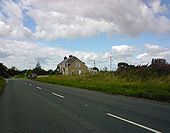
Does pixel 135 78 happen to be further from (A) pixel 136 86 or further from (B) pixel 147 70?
(A) pixel 136 86

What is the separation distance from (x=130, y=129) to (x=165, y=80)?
20.5 metres

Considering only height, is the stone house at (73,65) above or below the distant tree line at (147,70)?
above

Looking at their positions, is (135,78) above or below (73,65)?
below

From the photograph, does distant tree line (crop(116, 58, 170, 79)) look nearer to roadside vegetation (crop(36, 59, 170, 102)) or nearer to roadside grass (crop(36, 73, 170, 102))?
roadside vegetation (crop(36, 59, 170, 102))

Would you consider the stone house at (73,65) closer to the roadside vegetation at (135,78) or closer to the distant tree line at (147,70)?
the roadside vegetation at (135,78)

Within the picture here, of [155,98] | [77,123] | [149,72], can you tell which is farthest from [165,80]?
[77,123]

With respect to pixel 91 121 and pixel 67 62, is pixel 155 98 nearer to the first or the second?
pixel 91 121

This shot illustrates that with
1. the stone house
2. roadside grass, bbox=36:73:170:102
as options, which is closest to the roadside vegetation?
roadside grass, bbox=36:73:170:102

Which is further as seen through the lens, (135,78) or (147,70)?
(135,78)

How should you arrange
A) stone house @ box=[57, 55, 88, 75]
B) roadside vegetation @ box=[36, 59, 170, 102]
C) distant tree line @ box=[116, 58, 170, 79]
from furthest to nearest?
stone house @ box=[57, 55, 88, 75]
distant tree line @ box=[116, 58, 170, 79]
roadside vegetation @ box=[36, 59, 170, 102]

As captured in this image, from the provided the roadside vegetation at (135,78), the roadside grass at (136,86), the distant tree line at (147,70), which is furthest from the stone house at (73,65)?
the distant tree line at (147,70)

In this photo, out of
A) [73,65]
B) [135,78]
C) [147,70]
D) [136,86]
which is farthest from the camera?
[73,65]

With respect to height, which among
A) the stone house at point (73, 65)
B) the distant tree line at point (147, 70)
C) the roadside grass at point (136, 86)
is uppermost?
the stone house at point (73, 65)

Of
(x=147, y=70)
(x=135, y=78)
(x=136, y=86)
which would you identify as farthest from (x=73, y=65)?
(x=136, y=86)
